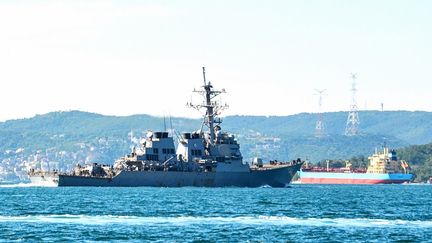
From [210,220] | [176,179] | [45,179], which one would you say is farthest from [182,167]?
[210,220]

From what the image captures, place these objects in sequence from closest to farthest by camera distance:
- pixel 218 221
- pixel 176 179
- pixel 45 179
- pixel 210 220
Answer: pixel 218 221, pixel 210 220, pixel 176 179, pixel 45 179

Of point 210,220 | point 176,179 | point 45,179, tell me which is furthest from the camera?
point 45,179

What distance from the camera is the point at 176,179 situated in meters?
182

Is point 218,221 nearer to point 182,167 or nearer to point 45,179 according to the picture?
point 182,167

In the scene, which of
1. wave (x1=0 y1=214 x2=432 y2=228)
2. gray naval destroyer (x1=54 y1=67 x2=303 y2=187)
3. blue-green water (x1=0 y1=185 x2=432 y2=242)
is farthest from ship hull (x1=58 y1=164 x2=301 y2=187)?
wave (x1=0 y1=214 x2=432 y2=228)

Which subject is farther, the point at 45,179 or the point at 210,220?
the point at 45,179

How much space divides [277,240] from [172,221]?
1741 cm

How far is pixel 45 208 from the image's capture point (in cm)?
11156

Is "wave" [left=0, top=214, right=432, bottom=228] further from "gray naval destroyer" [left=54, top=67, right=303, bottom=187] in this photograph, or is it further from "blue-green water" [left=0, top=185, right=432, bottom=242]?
"gray naval destroyer" [left=54, top=67, right=303, bottom=187]

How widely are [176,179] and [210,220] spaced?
87.2 meters

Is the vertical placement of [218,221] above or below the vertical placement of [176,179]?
below

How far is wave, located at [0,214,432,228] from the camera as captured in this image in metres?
91.4

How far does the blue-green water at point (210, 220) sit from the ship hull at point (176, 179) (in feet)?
156

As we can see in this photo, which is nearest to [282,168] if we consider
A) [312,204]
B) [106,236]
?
[312,204]
